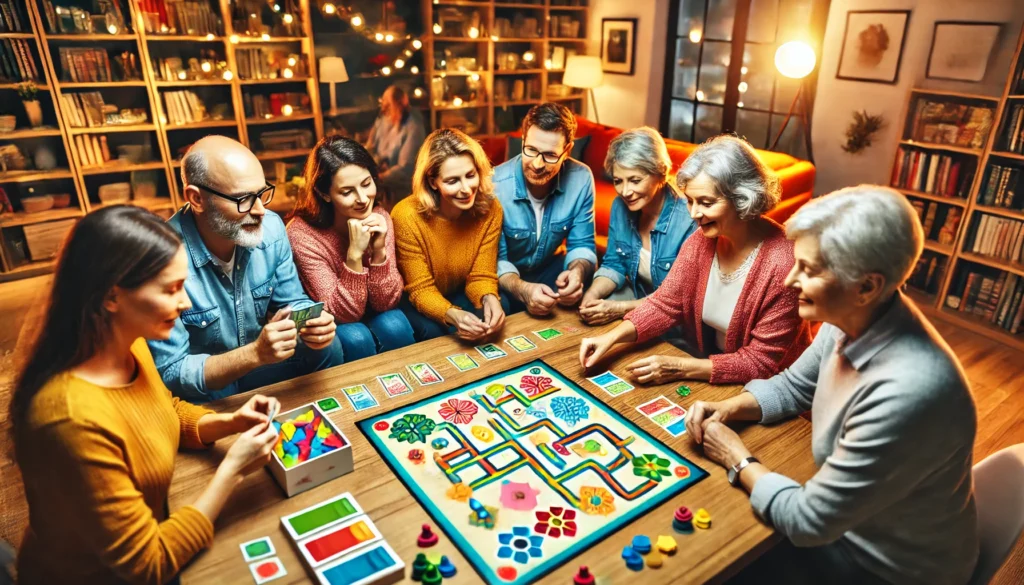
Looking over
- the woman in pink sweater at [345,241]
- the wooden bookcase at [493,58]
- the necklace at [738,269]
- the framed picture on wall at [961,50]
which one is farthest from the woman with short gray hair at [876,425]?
the wooden bookcase at [493,58]

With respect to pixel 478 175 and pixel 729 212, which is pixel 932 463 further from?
pixel 478 175

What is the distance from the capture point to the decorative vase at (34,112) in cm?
445

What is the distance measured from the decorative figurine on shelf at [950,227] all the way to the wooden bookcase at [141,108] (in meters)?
4.99

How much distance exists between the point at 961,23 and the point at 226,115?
17.9 feet

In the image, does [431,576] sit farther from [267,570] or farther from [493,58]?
[493,58]

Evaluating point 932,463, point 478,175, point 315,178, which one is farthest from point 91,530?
point 478,175

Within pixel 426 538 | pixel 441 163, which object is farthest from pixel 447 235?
pixel 426 538

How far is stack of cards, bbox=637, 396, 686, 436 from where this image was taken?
1574 millimetres

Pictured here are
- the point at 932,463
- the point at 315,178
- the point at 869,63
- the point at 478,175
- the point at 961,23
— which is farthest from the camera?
the point at 869,63

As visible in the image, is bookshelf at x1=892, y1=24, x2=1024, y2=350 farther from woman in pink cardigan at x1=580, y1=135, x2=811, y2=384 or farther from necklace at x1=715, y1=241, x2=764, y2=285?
necklace at x1=715, y1=241, x2=764, y2=285

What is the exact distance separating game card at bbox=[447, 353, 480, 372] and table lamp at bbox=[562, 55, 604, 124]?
517cm

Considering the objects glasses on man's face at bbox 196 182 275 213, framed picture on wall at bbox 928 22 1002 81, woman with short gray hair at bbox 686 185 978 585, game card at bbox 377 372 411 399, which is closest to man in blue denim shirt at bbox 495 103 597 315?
game card at bbox 377 372 411 399

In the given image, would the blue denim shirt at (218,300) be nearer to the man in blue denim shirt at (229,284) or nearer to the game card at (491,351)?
the man in blue denim shirt at (229,284)

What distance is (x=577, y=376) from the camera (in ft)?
5.91
